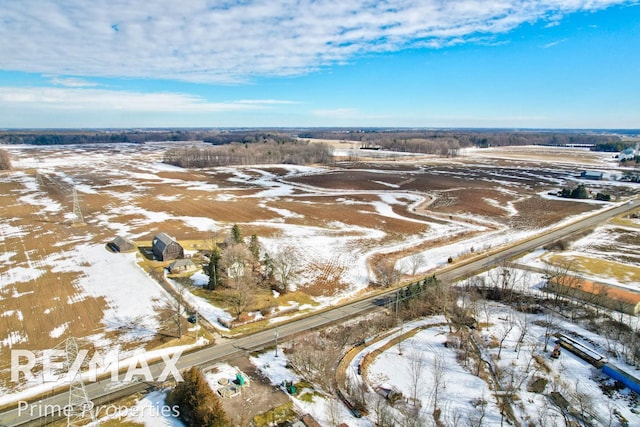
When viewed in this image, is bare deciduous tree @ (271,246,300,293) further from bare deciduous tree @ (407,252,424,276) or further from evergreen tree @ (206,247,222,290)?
bare deciduous tree @ (407,252,424,276)

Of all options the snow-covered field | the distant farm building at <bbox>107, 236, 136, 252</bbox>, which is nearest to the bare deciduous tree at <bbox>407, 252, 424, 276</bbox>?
the snow-covered field

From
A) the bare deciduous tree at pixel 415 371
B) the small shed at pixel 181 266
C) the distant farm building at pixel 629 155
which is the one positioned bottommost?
the bare deciduous tree at pixel 415 371

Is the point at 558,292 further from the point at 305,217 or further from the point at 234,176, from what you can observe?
the point at 234,176

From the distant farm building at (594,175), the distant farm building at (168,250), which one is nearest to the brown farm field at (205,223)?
the distant farm building at (168,250)

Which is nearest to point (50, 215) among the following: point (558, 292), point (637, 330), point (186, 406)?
point (186, 406)

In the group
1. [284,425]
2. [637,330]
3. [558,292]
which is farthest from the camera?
[558,292]

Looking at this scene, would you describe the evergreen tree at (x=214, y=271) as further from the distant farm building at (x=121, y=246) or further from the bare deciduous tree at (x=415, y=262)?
the bare deciduous tree at (x=415, y=262)
